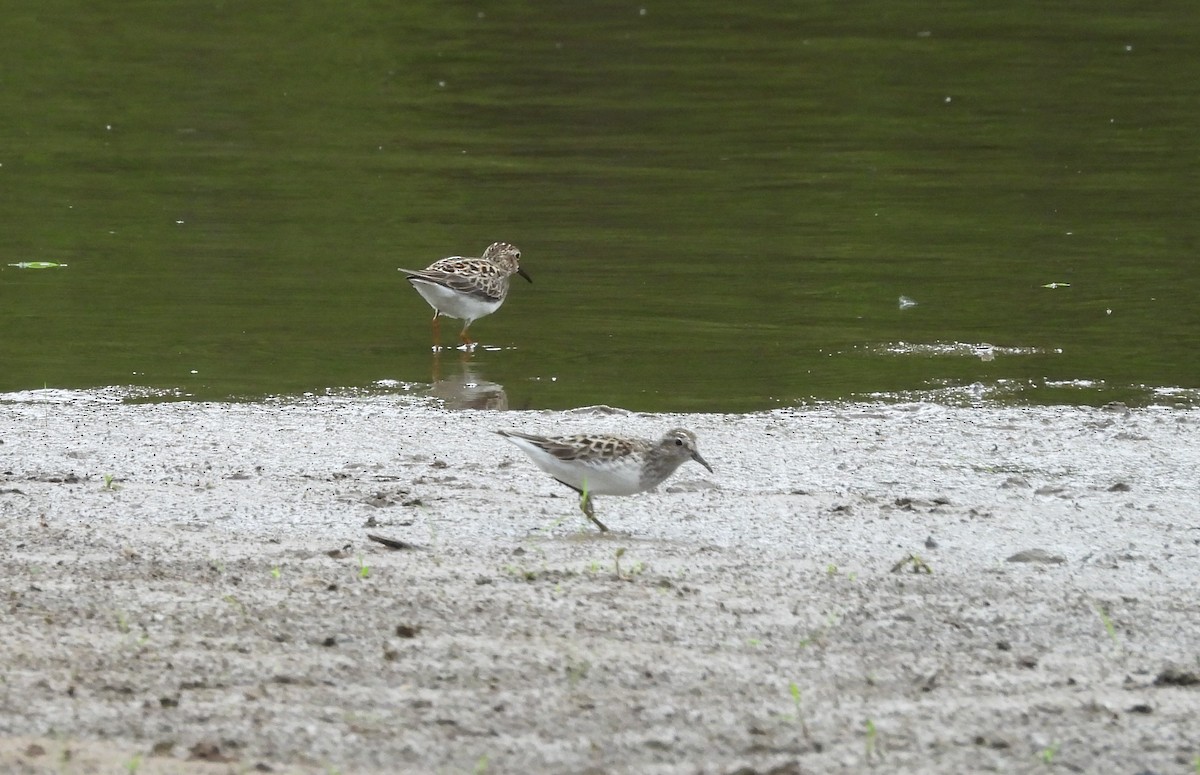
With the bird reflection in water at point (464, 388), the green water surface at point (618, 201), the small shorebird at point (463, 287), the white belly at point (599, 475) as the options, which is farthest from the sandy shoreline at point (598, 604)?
the small shorebird at point (463, 287)

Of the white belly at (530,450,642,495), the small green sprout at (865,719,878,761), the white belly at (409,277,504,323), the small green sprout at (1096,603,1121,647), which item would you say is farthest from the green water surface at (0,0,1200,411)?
the small green sprout at (865,719,878,761)

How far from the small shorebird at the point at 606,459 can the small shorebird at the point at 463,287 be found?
5.25 meters

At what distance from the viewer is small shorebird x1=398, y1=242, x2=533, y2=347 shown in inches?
510

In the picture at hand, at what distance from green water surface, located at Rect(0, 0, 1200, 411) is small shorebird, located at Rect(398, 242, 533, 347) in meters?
0.27

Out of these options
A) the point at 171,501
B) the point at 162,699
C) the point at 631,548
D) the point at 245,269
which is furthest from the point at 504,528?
the point at 245,269

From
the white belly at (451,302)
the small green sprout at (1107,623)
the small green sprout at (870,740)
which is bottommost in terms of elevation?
the small green sprout at (870,740)

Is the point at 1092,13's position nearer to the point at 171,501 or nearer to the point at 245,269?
the point at 245,269

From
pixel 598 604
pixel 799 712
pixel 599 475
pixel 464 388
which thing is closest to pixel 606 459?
pixel 599 475

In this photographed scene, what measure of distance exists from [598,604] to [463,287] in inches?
273

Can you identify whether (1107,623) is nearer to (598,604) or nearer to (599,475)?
(598,604)

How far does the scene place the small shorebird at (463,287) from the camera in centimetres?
1296

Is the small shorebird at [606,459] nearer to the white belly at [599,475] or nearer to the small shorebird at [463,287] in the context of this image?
the white belly at [599,475]

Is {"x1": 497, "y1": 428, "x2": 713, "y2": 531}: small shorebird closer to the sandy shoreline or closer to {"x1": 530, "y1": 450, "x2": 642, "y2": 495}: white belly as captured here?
{"x1": 530, "y1": 450, "x2": 642, "y2": 495}: white belly

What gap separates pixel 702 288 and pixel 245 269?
3.69 m
